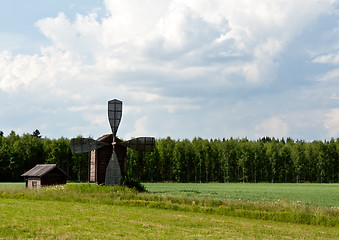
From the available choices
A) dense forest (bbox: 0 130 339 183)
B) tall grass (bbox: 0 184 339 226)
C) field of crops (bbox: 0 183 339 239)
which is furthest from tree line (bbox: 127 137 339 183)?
field of crops (bbox: 0 183 339 239)

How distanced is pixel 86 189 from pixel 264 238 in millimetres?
22772

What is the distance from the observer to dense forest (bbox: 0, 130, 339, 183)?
10069cm

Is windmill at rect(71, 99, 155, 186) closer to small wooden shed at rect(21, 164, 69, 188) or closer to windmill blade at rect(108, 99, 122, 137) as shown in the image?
windmill blade at rect(108, 99, 122, 137)

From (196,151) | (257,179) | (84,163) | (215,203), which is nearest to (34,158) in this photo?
(84,163)

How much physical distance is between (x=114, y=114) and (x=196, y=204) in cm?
1649

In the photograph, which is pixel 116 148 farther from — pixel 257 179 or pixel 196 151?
pixel 257 179

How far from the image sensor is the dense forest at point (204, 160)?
330 feet

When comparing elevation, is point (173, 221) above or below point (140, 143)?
below

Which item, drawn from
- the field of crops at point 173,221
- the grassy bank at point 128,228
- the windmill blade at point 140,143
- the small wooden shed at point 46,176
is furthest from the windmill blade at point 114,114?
the grassy bank at point 128,228

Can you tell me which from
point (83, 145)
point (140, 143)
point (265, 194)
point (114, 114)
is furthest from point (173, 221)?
point (265, 194)

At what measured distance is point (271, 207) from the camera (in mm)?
24125

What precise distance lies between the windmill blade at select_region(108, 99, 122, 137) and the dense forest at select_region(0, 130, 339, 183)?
6142cm

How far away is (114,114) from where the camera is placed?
3984 centimetres

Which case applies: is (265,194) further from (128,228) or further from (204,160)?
(204,160)
